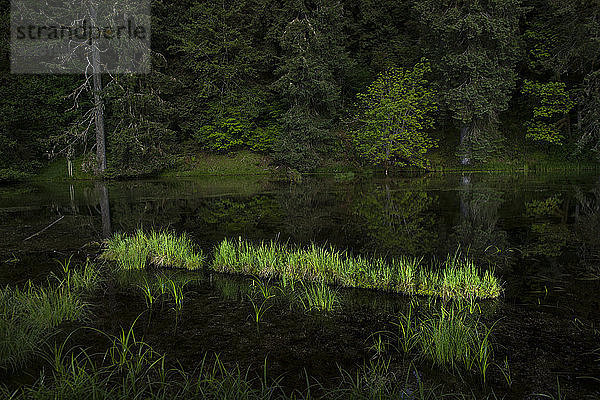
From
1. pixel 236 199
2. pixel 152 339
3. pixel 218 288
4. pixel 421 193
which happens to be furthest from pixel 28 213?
pixel 421 193

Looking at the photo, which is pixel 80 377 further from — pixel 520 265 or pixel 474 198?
pixel 474 198

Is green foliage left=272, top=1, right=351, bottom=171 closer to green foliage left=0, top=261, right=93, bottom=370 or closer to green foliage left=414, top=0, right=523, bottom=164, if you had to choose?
green foliage left=414, top=0, right=523, bottom=164

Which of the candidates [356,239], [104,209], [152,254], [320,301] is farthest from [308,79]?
[320,301]

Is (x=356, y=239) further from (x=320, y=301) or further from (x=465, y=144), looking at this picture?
(x=465, y=144)

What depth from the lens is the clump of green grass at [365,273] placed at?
5672 mm

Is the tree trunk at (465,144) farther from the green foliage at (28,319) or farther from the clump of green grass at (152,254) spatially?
the green foliage at (28,319)

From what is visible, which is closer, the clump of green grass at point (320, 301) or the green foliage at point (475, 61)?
the clump of green grass at point (320, 301)

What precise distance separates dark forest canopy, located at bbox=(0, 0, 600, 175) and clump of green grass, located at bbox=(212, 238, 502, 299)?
18.1 metres

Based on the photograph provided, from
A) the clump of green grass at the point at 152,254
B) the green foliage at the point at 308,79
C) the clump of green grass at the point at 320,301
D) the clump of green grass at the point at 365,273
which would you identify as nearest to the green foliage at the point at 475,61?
the green foliage at the point at 308,79

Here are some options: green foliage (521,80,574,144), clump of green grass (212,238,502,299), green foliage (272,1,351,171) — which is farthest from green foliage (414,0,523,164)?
clump of green grass (212,238,502,299)

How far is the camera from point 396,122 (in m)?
24.2

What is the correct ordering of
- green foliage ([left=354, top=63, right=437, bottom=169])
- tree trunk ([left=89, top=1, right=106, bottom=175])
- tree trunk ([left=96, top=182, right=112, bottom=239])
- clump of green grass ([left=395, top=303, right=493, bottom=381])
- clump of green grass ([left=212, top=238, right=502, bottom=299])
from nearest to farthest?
clump of green grass ([left=395, top=303, right=493, bottom=381]) → clump of green grass ([left=212, top=238, right=502, bottom=299]) → tree trunk ([left=96, top=182, right=112, bottom=239]) → green foliage ([left=354, top=63, right=437, bottom=169]) → tree trunk ([left=89, top=1, right=106, bottom=175])

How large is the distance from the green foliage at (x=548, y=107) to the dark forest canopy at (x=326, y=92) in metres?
0.10

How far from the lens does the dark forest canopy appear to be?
23.0m
